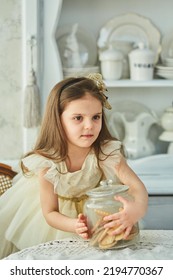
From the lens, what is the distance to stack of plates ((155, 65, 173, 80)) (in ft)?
6.67

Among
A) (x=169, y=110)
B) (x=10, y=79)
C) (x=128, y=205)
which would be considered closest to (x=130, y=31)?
(x=169, y=110)

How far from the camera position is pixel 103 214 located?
1012 millimetres

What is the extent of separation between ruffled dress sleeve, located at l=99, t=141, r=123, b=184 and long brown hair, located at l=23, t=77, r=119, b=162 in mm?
21

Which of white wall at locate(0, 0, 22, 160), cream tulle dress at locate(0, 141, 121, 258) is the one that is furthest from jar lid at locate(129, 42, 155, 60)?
cream tulle dress at locate(0, 141, 121, 258)

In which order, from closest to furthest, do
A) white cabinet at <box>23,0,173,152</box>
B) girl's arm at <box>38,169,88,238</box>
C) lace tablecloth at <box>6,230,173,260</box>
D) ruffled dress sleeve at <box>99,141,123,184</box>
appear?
1. lace tablecloth at <box>6,230,173,260</box>
2. girl's arm at <box>38,169,88,238</box>
3. ruffled dress sleeve at <box>99,141,123,184</box>
4. white cabinet at <box>23,0,173,152</box>

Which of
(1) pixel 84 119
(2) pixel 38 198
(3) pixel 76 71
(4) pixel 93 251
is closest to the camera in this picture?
(4) pixel 93 251

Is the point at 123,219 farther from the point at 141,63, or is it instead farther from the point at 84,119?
the point at 141,63

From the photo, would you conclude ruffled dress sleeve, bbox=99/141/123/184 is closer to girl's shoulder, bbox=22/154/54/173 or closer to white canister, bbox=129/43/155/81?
girl's shoulder, bbox=22/154/54/173

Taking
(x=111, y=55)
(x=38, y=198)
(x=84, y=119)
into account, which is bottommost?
(x=38, y=198)

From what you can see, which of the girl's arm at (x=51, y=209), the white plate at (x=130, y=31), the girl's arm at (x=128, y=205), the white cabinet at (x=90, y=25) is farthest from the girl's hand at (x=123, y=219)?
the white plate at (x=130, y=31)

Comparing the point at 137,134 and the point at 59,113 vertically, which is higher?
the point at 59,113

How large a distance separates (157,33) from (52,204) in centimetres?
110

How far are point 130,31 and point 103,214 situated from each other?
1198 millimetres

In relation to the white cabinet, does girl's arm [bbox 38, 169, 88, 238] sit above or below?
below
